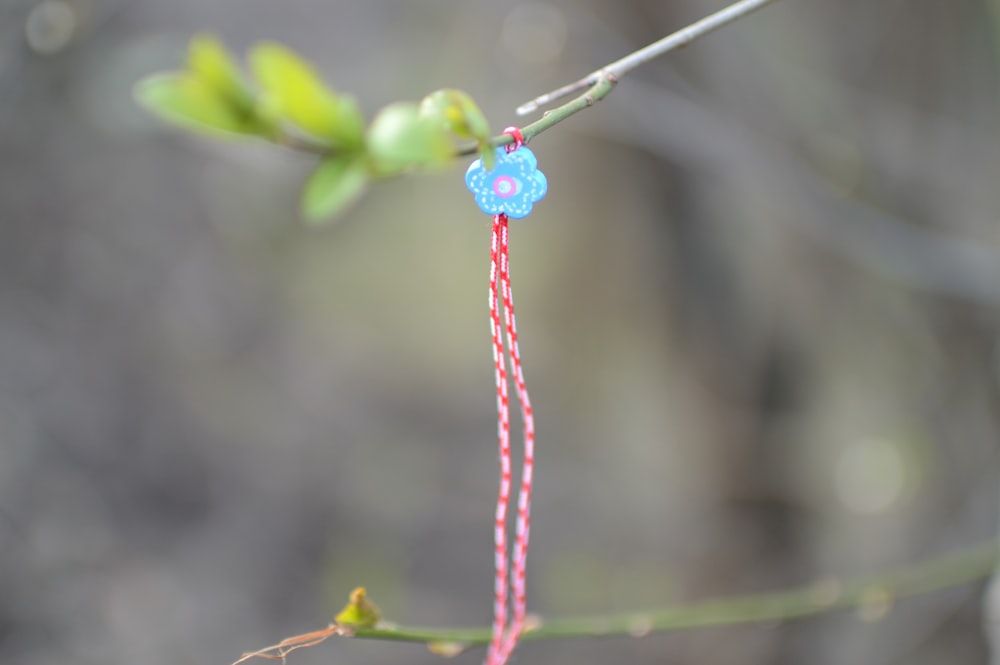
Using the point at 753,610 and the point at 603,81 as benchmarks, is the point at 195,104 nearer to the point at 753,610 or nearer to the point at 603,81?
the point at 603,81

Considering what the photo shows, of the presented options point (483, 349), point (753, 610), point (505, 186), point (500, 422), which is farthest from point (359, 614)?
point (483, 349)

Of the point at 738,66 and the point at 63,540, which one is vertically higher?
the point at 738,66

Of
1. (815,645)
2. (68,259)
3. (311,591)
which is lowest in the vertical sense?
(815,645)

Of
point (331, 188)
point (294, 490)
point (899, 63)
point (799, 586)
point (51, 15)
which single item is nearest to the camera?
point (331, 188)

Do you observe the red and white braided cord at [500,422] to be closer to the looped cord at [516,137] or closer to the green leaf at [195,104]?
the looped cord at [516,137]

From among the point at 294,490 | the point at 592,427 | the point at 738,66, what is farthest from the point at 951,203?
the point at 294,490

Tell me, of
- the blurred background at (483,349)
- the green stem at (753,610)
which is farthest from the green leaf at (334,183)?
the blurred background at (483,349)

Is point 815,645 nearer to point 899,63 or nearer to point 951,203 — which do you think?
point 951,203

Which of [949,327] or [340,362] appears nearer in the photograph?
[949,327]
